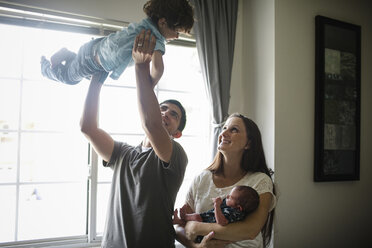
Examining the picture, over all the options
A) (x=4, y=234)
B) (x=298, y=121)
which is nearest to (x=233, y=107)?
(x=298, y=121)

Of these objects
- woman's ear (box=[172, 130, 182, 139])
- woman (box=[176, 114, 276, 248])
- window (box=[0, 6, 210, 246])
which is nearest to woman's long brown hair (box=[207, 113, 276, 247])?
woman (box=[176, 114, 276, 248])

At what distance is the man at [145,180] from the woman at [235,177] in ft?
0.88

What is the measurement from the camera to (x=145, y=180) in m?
1.35

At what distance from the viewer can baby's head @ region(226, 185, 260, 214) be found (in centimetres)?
143

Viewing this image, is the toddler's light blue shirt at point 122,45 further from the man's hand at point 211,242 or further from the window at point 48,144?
the window at point 48,144

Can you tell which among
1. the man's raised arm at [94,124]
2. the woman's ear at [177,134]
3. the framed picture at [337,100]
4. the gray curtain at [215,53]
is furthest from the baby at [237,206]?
the framed picture at [337,100]

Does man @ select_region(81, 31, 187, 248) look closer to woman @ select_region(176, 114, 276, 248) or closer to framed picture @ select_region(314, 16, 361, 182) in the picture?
woman @ select_region(176, 114, 276, 248)

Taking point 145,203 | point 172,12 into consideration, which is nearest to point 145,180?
point 145,203

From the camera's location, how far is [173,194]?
1.41 meters

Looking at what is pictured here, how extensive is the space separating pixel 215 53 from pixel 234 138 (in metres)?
1.16

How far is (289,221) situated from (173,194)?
1556mm

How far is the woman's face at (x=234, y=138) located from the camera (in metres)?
1.70

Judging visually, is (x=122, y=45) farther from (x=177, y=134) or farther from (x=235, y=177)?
(x=235, y=177)

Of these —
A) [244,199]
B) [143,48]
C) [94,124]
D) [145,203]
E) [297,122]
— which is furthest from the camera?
[297,122]
